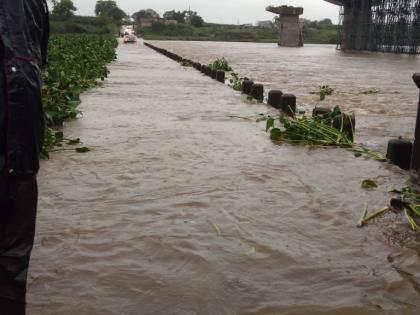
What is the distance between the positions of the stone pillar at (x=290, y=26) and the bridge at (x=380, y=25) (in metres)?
9.93

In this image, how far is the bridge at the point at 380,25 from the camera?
41.7 meters

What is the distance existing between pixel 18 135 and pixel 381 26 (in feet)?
158

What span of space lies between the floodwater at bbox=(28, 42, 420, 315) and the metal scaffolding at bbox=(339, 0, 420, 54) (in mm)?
38792

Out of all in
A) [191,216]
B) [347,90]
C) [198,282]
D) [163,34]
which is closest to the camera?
[198,282]

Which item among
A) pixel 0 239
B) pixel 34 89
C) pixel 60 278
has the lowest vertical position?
pixel 60 278

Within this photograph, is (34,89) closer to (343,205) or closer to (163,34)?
(343,205)

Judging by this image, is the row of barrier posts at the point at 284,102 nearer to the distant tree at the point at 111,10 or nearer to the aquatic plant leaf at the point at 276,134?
the aquatic plant leaf at the point at 276,134

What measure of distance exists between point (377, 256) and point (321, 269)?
1.33ft

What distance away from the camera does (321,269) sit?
296 cm

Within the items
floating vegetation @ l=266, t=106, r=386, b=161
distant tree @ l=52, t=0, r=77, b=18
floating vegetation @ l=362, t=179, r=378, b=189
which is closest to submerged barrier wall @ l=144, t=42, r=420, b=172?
floating vegetation @ l=266, t=106, r=386, b=161

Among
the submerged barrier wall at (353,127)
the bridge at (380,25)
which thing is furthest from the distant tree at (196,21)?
the submerged barrier wall at (353,127)

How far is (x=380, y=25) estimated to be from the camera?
46.1 m

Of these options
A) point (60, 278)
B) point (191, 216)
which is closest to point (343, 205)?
point (191, 216)

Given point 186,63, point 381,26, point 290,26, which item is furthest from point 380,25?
point 186,63
